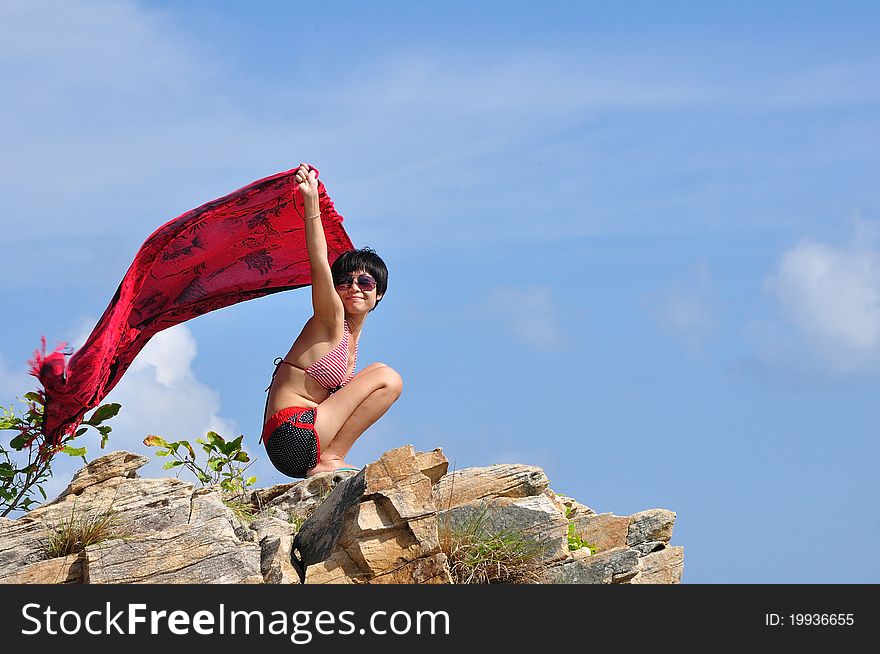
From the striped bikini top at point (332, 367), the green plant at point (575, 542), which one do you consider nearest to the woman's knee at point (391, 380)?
the striped bikini top at point (332, 367)

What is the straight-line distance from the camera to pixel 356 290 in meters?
10.2

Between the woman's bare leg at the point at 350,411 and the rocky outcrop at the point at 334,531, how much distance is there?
2.63ft

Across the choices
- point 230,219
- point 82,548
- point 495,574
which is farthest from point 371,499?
point 230,219

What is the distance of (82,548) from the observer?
7.75 meters

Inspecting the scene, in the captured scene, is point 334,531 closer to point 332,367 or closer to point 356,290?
point 332,367

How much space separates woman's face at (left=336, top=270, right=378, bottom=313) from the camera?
10164mm

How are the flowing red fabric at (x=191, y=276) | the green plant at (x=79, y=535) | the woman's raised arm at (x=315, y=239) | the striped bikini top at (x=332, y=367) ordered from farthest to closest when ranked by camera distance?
1. the striped bikini top at (x=332, y=367)
2. the woman's raised arm at (x=315, y=239)
3. the flowing red fabric at (x=191, y=276)
4. the green plant at (x=79, y=535)

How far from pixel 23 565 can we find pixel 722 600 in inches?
190

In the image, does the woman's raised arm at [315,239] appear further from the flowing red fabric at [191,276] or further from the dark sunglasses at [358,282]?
the dark sunglasses at [358,282]

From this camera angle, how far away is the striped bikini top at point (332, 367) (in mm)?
10016

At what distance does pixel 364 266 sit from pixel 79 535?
12.1 feet

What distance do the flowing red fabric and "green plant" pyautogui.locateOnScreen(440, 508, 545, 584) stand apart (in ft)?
10.7

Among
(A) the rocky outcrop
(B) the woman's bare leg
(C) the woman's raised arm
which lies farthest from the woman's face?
(A) the rocky outcrop

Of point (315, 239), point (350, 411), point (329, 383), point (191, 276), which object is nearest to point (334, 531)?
point (350, 411)
